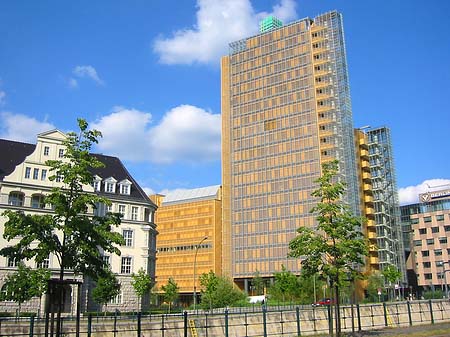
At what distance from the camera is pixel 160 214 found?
498 feet

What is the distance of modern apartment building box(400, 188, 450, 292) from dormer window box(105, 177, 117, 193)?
9949cm

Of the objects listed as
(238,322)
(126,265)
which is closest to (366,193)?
(126,265)

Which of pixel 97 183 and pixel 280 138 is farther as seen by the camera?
pixel 280 138

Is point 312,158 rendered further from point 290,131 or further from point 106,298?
point 106,298

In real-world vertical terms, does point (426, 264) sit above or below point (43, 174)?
below

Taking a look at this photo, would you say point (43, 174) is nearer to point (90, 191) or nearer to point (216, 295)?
point (90, 191)

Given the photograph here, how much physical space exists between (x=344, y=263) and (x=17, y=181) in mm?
45448

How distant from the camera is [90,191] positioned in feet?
217

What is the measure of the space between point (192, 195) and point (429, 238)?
71.4 m

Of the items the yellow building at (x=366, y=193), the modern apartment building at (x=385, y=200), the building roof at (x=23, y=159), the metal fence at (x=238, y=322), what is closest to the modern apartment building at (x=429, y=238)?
the modern apartment building at (x=385, y=200)

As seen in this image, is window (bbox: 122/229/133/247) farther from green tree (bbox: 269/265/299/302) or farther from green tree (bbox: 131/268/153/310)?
green tree (bbox: 269/265/299/302)

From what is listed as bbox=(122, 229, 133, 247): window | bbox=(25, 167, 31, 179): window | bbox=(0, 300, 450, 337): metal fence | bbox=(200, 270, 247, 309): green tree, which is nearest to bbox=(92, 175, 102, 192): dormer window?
bbox=(122, 229, 133, 247): window

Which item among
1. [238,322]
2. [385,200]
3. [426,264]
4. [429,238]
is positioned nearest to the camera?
[238,322]

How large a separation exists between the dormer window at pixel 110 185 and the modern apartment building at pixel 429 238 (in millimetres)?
99490
